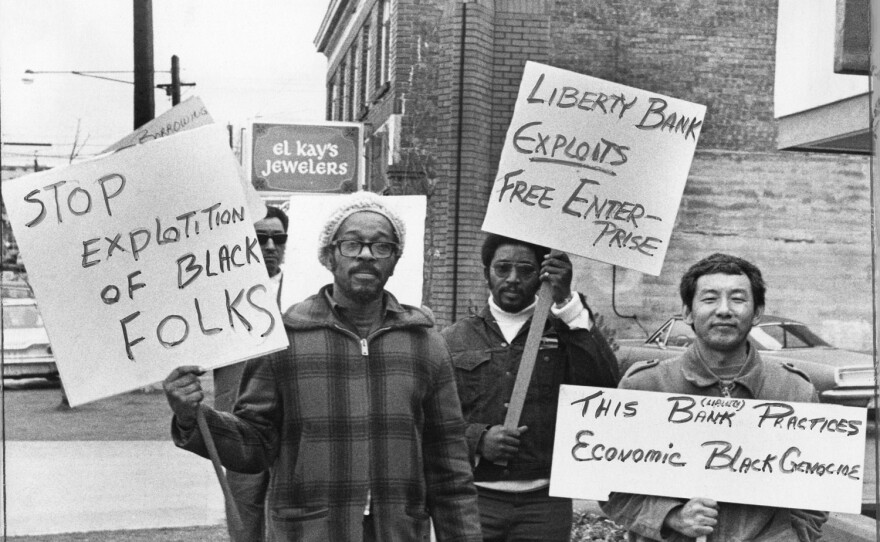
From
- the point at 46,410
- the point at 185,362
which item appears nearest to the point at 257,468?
the point at 185,362

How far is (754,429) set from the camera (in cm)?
320

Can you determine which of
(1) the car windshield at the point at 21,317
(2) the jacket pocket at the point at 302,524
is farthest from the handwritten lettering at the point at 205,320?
(1) the car windshield at the point at 21,317

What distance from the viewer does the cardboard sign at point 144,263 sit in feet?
9.55

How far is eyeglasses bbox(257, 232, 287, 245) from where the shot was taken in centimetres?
500

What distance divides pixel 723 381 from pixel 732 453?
0.20 metres

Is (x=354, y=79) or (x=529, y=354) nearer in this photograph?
(x=529, y=354)

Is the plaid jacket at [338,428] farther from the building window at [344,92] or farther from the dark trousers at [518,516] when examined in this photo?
the building window at [344,92]

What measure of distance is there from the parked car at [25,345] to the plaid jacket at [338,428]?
15.8m

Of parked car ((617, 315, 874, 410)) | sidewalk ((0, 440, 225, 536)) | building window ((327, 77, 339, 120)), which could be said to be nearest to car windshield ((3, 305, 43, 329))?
sidewalk ((0, 440, 225, 536))

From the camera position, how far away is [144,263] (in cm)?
303

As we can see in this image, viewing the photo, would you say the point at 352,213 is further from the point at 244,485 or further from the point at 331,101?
the point at 331,101

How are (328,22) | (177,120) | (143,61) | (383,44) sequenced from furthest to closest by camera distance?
1. (328,22)
2. (383,44)
3. (143,61)
4. (177,120)

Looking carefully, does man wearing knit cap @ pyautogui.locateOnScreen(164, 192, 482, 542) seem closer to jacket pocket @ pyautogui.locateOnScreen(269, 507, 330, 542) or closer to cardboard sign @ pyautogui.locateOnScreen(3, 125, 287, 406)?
jacket pocket @ pyautogui.locateOnScreen(269, 507, 330, 542)

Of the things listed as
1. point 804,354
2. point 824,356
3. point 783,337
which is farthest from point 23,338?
point 824,356
